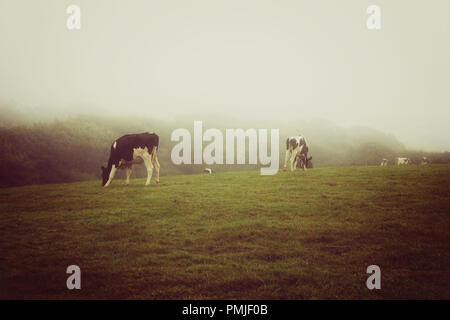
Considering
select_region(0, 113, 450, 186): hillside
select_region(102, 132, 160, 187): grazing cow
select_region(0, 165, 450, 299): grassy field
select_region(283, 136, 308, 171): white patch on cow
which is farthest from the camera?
select_region(0, 113, 450, 186): hillside

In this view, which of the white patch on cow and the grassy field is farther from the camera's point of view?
the white patch on cow

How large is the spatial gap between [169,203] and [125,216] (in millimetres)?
2415

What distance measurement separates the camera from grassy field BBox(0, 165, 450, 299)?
7727mm

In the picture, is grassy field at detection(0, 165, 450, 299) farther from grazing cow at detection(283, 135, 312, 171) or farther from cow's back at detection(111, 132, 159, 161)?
grazing cow at detection(283, 135, 312, 171)

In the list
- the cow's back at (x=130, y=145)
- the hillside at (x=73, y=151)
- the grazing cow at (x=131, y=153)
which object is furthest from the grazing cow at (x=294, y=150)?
the cow's back at (x=130, y=145)

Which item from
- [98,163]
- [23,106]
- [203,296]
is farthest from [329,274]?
[23,106]

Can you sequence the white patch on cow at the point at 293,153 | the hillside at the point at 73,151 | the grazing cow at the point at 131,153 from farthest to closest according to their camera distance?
the hillside at the point at 73,151 < the white patch on cow at the point at 293,153 < the grazing cow at the point at 131,153

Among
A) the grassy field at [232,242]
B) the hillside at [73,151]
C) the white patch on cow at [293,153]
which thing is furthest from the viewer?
the hillside at [73,151]

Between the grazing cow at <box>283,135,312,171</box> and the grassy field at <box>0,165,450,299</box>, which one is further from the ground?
the grazing cow at <box>283,135,312,171</box>

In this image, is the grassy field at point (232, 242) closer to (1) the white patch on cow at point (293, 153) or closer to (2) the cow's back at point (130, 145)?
(2) the cow's back at point (130, 145)

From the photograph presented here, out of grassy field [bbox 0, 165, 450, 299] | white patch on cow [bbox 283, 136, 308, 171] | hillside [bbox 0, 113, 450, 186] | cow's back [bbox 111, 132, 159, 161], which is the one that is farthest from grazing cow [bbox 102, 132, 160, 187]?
hillside [bbox 0, 113, 450, 186]

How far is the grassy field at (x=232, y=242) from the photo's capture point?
7.73m

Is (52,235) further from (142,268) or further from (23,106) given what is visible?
(23,106)
